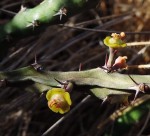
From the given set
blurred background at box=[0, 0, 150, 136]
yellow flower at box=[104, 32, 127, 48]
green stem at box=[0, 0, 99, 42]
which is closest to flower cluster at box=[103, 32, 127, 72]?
yellow flower at box=[104, 32, 127, 48]

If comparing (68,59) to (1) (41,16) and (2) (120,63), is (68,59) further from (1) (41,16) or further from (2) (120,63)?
(2) (120,63)

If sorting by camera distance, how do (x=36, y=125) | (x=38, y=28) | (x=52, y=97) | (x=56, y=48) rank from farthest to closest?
(x=56, y=48)
(x=36, y=125)
(x=38, y=28)
(x=52, y=97)

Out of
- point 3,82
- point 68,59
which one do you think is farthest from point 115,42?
point 68,59

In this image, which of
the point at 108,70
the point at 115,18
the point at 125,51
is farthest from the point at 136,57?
the point at 108,70

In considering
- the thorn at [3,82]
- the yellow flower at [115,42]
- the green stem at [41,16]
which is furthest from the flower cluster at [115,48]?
the thorn at [3,82]

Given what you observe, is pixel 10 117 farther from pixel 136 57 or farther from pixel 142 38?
pixel 142 38

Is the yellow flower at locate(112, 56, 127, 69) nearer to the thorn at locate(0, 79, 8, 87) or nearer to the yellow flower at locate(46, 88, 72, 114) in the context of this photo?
the yellow flower at locate(46, 88, 72, 114)
